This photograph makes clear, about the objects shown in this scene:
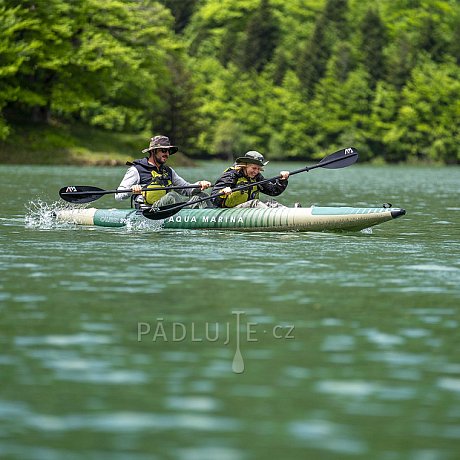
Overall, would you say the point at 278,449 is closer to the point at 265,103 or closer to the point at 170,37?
the point at 170,37

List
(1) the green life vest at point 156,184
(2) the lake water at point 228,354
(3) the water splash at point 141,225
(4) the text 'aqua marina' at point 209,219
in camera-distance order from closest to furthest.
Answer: (2) the lake water at point 228,354
(4) the text 'aqua marina' at point 209,219
(3) the water splash at point 141,225
(1) the green life vest at point 156,184

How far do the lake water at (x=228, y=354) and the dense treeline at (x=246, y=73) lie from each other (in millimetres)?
46452

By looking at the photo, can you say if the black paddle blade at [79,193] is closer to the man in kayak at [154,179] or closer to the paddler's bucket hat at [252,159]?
the man in kayak at [154,179]

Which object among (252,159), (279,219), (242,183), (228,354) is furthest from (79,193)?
(228,354)

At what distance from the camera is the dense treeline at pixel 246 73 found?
2474 inches

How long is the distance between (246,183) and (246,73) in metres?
97.0

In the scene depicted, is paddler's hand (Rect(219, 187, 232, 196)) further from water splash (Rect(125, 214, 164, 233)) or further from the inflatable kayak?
water splash (Rect(125, 214, 164, 233))

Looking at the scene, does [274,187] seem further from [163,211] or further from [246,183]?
[163,211]

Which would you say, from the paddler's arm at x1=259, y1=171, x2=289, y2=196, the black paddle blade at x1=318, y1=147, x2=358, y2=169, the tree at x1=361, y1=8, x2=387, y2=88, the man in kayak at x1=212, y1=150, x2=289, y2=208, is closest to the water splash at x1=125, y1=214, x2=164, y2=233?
the man in kayak at x1=212, y1=150, x2=289, y2=208

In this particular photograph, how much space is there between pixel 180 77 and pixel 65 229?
68.9m

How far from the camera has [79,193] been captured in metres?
19.4

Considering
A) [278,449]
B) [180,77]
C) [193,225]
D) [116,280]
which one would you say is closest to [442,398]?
[278,449]

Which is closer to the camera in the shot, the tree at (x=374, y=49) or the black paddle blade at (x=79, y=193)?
the black paddle blade at (x=79, y=193)

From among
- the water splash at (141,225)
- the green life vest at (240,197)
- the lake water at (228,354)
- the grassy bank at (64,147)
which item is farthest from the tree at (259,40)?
the lake water at (228,354)
